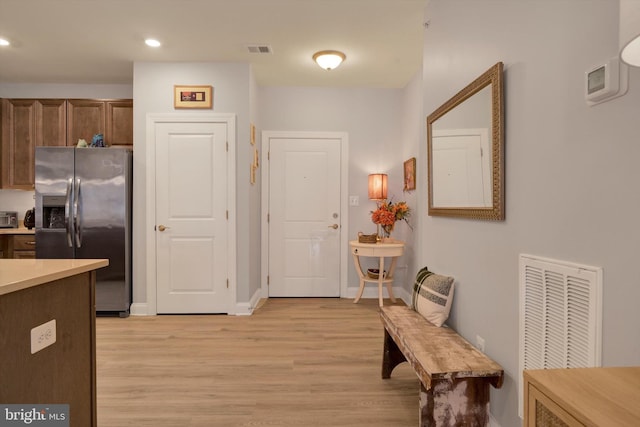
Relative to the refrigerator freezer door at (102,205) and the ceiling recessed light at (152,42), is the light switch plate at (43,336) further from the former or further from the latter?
the ceiling recessed light at (152,42)

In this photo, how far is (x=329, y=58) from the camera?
352 cm

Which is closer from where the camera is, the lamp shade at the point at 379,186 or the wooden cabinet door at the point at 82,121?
the wooden cabinet door at the point at 82,121

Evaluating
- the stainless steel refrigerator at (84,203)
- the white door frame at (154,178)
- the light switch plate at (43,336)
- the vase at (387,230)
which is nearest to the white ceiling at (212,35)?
the white door frame at (154,178)

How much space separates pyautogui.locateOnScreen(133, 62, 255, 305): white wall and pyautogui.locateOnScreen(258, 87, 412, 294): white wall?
0.75 meters

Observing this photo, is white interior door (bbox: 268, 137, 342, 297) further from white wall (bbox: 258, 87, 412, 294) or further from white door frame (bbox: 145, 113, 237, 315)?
white door frame (bbox: 145, 113, 237, 315)

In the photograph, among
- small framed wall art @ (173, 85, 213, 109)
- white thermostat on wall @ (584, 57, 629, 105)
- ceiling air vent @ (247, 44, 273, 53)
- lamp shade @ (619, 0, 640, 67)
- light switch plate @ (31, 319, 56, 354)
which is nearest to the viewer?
lamp shade @ (619, 0, 640, 67)

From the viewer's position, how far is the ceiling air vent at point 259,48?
3.40 m

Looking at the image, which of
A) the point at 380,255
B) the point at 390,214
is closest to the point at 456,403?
the point at 380,255

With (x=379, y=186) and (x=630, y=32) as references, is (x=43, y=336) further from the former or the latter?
(x=379, y=186)

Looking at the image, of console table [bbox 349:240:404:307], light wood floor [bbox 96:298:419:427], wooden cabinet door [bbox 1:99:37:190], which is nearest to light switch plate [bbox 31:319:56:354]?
light wood floor [bbox 96:298:419:427]

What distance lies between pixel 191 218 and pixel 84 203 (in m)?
1.05

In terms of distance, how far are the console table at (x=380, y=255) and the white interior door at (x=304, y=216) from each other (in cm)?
41

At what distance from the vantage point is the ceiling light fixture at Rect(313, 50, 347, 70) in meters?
3.50

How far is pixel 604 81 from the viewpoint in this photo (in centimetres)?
106
